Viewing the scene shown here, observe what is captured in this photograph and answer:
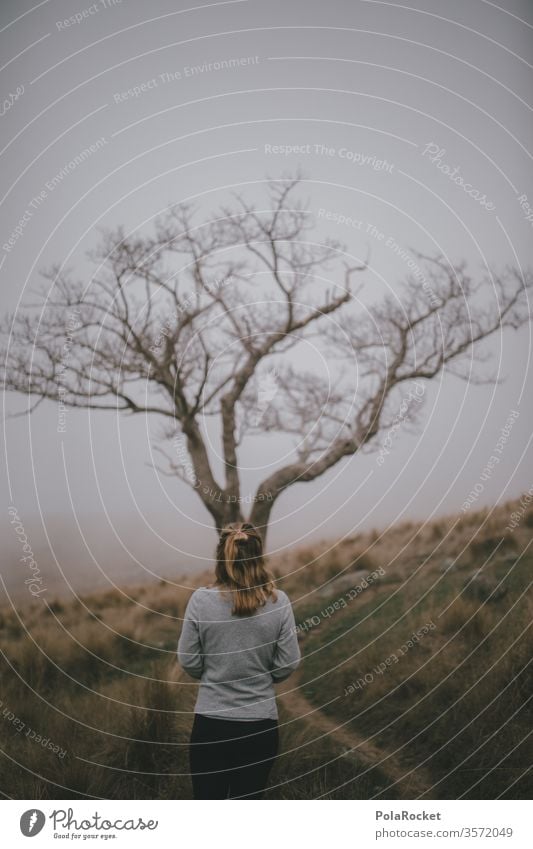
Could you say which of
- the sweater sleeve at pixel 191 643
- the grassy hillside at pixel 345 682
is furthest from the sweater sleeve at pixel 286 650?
the grassy hillside at pixel 345 682

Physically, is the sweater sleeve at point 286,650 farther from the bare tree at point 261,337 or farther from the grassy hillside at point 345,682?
the bare tree at point 261,337

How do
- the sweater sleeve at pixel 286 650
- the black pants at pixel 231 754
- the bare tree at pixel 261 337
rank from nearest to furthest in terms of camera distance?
1. the black pants at pixel 231 754
2. the sweater sleeve at pixel 286 650
3. the bare tree at pixel 261 337

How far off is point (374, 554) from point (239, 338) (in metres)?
1.66

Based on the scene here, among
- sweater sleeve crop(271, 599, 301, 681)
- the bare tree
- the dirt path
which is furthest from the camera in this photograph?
the bare tree

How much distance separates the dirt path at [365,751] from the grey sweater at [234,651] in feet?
3.86

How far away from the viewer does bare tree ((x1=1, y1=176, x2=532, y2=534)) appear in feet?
14.3

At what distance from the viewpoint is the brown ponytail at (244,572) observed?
2922 millimetres

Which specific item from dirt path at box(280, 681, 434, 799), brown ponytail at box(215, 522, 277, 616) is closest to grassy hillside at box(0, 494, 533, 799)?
dirt path at box(280, 681, 434, 799)

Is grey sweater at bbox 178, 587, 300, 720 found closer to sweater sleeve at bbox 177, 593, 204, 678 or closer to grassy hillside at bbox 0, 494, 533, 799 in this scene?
sweater sleeve at bbox 177, 593, 204, 678

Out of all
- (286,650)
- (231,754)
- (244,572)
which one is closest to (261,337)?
(244,572)

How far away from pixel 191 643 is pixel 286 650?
390 mm

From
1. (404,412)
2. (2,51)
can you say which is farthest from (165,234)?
(404,412)

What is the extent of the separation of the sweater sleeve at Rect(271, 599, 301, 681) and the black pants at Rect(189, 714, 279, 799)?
0.68 feet

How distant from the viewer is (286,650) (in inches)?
118
